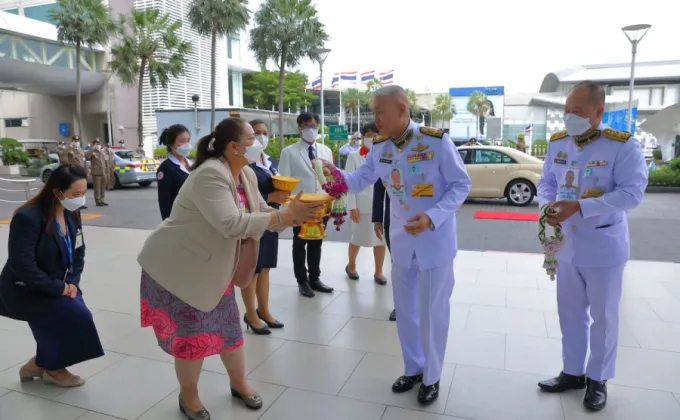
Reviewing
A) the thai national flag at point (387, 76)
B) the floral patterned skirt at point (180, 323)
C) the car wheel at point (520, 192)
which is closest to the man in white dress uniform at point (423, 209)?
the floral patterned skirt at point (180, 323)

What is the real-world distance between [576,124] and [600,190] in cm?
35

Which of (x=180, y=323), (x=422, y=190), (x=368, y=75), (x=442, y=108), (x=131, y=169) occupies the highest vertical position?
(x=368, y=75)

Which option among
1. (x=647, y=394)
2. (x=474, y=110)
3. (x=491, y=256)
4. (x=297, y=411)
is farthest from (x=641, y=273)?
(x=474, y=110)

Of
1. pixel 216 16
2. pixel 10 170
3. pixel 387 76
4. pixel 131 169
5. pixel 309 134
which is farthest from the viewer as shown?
pixel 387 76

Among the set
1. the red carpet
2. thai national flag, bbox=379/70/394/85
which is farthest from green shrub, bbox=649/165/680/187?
thai national flag, bbox=379/70/394/85

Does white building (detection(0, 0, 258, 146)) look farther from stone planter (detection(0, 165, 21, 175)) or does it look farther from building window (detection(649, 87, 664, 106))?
building window (detection(649, 87, 664, 106))

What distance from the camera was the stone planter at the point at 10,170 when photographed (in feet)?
80.2

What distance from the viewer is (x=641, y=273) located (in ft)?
17.1

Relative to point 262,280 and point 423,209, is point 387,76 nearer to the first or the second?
point 262,280

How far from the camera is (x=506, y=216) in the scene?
9.35 m

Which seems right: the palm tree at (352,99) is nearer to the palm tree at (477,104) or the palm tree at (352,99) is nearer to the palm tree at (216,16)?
the palm tree at (477,104)

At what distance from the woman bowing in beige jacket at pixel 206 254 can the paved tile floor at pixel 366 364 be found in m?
0.46

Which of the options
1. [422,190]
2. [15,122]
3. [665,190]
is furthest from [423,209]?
[15,122]

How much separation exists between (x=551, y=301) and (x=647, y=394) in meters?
1.62
